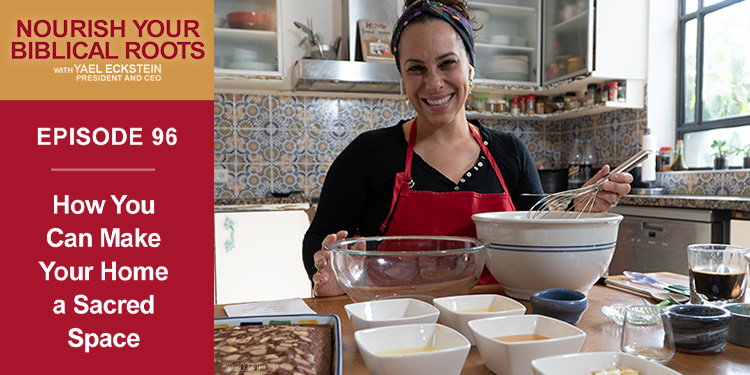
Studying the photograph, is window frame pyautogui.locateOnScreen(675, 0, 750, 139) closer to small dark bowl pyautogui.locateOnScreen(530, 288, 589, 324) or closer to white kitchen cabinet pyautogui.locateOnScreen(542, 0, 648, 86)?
white kitchen cabinet pyautogui.locateOnScreen(542, 0, 648, 86)

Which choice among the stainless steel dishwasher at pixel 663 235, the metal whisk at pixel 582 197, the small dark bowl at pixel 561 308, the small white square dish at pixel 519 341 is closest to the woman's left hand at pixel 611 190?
the metal whisk at pixel 582 197

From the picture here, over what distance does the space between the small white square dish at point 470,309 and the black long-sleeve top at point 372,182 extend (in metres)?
0.58

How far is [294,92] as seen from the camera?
3377mm

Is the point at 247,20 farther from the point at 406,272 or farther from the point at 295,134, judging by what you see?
the point at 406,272

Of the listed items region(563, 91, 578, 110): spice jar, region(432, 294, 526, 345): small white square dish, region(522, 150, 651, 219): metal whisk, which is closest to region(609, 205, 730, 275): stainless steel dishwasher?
region(563, 91, 578, 110): spice jar

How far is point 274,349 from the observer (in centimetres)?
57

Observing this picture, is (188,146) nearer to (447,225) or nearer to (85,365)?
(85,365)

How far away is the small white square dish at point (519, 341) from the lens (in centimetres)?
57

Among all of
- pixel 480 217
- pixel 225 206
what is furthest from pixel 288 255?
pixel 480 217

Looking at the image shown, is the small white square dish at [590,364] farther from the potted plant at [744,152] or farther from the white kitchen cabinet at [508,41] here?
the white kitchen cabinet at [508,41]

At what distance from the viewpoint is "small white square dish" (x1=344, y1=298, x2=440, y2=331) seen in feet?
2.22

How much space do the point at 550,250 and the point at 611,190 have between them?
0.96 feet

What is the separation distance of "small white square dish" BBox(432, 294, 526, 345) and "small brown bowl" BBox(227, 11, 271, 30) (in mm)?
2754


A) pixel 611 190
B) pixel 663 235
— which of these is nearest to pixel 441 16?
pixel 611 190
